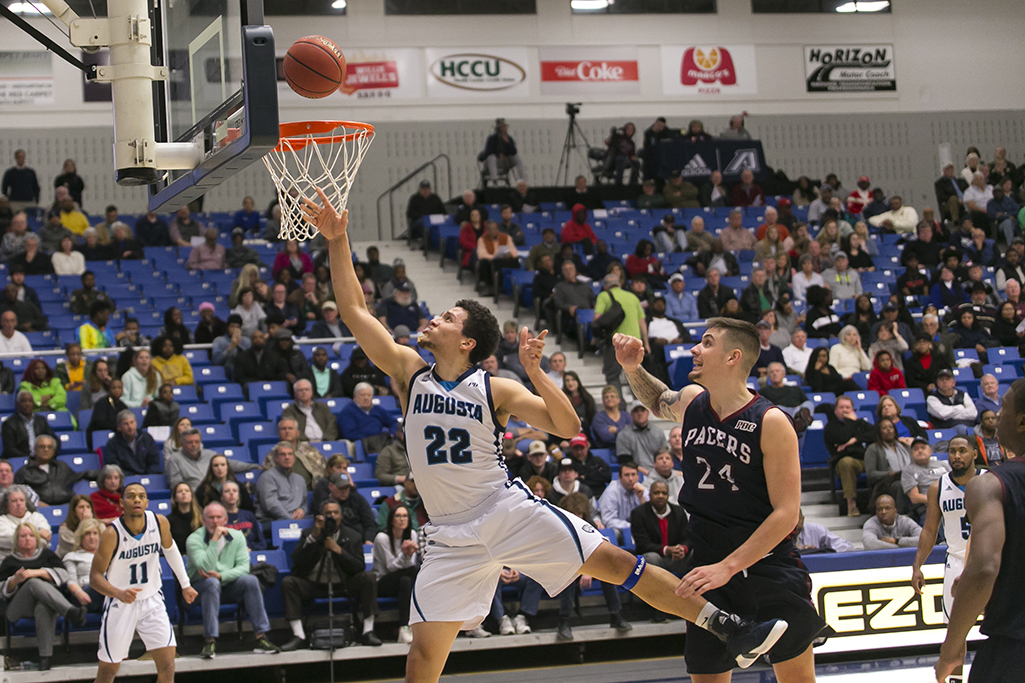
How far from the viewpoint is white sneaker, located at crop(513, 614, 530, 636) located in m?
9.51

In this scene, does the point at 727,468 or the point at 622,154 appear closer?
the point at 727,468

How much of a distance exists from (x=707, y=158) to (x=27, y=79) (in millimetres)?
12321

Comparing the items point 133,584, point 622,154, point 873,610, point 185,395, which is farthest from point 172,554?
point 622,154

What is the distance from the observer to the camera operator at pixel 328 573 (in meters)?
9.28

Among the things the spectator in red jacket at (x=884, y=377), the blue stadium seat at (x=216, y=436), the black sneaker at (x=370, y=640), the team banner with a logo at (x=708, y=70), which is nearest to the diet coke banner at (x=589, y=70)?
the team banner with a logo at (x=708, y=70)

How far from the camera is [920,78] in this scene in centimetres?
2338

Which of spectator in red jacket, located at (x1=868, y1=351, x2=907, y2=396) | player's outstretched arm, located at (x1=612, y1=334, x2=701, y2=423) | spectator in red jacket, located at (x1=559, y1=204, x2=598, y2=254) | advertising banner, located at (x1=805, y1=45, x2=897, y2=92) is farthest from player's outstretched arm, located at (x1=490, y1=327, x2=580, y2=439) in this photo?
advertising banner, located at (x1=805, y1=45, x2=897, y2=92)

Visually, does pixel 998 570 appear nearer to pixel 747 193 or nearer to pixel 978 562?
pixel 978 562

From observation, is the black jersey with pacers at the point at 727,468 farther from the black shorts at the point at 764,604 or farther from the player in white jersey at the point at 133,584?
the player in white jersey at the point at 133,584

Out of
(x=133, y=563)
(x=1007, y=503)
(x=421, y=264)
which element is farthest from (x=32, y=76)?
(x=1007, y=503)

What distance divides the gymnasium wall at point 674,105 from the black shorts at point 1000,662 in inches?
702

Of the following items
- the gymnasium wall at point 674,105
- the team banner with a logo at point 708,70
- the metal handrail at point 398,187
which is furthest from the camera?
the team banner with a logo at point 708,70

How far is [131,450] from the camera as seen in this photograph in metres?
10.6

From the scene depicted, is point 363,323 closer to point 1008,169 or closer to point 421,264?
point 421,264
